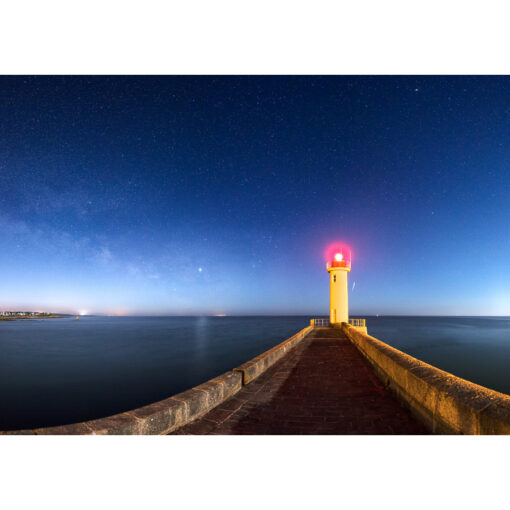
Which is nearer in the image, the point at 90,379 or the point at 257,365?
the point at 257,365

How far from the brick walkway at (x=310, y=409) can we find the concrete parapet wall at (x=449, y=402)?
0.21 meters

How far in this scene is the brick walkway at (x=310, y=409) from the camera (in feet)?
9.06

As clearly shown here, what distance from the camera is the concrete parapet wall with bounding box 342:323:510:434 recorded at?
6.35ft

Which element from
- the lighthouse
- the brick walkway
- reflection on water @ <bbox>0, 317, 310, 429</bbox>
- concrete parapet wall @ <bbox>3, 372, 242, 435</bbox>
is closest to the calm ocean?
reflection on water @ <bbox>0, 317, 310, 429</bbox>

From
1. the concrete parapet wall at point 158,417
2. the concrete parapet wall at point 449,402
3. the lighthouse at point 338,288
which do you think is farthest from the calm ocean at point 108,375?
the concrete parapet wall at point 449,402

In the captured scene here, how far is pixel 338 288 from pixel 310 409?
15885 millimetres

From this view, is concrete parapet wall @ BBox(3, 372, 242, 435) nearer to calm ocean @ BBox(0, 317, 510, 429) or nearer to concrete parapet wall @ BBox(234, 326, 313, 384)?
concrete parapet wall @ BBox(234, 326, 313, 384)

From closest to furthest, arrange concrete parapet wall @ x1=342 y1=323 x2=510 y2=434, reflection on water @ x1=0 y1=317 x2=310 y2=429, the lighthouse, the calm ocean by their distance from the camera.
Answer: concrete parapet wall @ x1=342 y1=323 x2=510 y2=434 < reflection on water @ x1=0 y1=317 x2=310 y2=429 < the calm ocean < the lighthouse

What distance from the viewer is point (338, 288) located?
1836 cm

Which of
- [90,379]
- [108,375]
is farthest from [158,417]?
[108,375]

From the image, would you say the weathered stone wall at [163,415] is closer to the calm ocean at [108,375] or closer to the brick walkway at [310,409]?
the brick walkway at [310,409]

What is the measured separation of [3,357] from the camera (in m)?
21.4

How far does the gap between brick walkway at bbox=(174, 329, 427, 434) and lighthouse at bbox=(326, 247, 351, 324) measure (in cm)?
1347

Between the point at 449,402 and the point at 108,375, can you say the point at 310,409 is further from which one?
the point at 108,375
